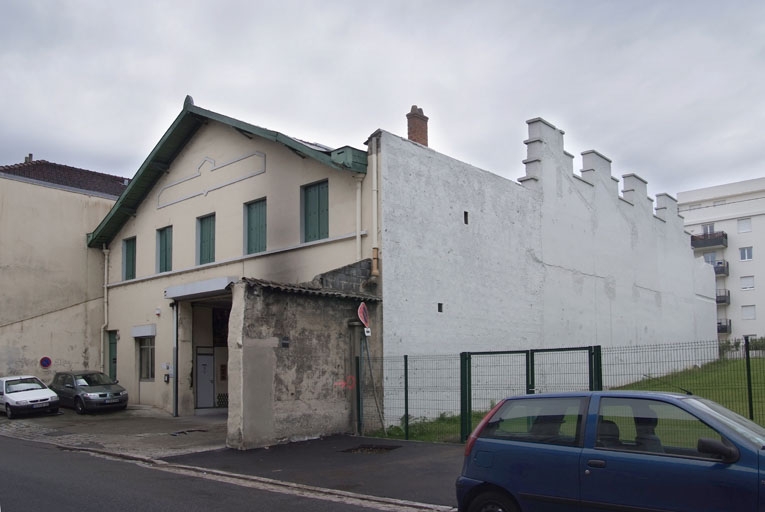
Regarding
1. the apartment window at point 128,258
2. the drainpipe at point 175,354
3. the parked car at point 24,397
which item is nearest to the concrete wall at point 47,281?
the apartment window at point 128,258

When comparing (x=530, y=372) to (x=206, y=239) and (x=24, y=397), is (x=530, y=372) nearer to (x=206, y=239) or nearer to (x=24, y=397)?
(x=206, y=239)

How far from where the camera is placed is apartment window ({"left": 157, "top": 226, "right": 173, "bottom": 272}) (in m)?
24.8

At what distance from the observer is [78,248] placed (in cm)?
2769

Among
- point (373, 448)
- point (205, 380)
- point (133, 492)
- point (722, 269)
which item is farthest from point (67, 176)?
point (722, 269)

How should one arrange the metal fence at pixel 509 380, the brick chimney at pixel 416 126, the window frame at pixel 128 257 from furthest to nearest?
the window frame at pixel 128 257
the brick chimney at pixel 416 126
the metal fence at pixel 509 380

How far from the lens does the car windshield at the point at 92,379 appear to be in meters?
23.6

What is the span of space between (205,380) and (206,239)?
4.77 m

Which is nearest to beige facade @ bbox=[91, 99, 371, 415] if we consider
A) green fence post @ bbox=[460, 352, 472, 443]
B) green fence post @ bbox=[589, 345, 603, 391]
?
green fence post @ bbox=[460, 352, 472, 443]

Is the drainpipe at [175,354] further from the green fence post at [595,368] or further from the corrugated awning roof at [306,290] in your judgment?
the green fence post at [595,368]

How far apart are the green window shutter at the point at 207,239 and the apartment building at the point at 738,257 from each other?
43736 millimetres

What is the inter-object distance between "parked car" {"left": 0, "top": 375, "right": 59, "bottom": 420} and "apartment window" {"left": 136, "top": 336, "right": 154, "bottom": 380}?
330 centimetres

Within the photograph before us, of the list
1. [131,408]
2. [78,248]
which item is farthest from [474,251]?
[78,248]

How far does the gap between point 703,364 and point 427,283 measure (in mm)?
7230

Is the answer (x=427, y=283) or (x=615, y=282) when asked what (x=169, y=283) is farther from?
(x=615, y=282)
